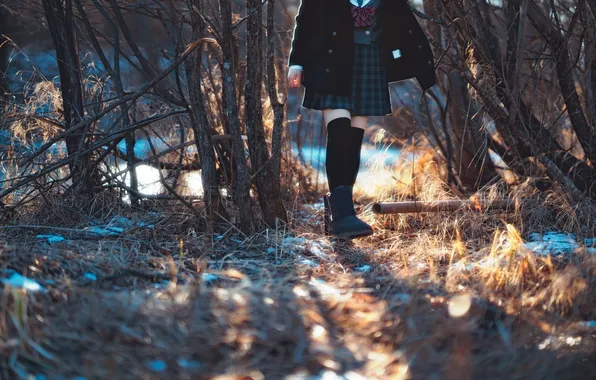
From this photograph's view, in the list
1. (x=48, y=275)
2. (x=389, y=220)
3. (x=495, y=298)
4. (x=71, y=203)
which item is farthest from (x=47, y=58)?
(x=495, y=298)

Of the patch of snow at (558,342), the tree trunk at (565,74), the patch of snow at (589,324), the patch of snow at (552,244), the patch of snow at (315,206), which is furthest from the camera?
the patch of snow at (315,206)

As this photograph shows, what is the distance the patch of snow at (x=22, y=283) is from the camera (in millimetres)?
1826

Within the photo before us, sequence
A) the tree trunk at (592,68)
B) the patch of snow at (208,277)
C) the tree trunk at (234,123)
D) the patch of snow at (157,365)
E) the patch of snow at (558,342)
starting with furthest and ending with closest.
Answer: the tree trunk at (592,68) < the tree trunk at (234,123) < the patch of snow at (208,277) < the patch of snow at (558,342) < the patch of snow at (157,365)

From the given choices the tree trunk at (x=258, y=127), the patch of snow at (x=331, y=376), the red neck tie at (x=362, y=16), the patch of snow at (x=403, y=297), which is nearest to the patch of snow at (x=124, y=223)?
the tree trunk at (x=258, y=127)

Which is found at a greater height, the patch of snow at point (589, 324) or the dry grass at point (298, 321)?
the dry grass at point (298, 321)

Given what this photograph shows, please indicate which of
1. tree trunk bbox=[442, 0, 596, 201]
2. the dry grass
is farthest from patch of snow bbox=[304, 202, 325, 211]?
the dry grass

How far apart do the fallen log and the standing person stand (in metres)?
0.20

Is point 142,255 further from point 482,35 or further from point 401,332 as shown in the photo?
point 482,35

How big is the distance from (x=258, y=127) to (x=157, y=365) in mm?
1819

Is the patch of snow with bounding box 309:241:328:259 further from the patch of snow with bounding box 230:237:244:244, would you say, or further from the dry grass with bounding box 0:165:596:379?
the dry grass with bounding box 0:165:596:379

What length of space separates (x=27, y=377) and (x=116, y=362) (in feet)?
0.60

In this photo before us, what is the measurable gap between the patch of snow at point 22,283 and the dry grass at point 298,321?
0.02m

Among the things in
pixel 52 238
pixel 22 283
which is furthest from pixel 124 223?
pixel 22 283

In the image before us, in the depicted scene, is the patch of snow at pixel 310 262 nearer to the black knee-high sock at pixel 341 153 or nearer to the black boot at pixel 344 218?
the black boot at pixel 344 218
